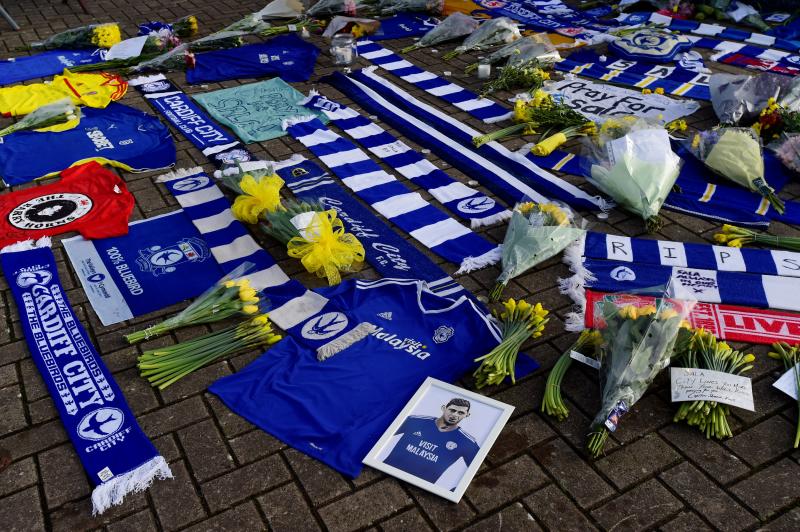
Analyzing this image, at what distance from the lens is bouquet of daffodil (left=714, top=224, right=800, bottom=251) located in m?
4.91

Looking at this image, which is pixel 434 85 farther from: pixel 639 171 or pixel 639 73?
pixel 639 171

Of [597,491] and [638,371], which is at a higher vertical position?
[638,371]

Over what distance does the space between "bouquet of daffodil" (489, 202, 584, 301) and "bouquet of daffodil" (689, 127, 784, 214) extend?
5.19ft

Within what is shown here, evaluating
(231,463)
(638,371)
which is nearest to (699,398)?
(638,371)

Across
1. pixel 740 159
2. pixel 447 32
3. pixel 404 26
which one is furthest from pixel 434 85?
pixel 740 159

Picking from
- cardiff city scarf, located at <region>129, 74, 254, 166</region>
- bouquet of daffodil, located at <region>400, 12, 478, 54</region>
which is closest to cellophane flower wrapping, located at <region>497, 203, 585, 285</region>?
cardiff city scarf, located at <region>129, 74, 254, 166</region>

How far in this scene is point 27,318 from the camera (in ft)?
14.3

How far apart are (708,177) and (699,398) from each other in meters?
2.80

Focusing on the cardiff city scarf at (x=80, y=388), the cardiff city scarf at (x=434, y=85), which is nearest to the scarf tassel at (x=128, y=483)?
the cardiff city scarf at (x=80, y=388)

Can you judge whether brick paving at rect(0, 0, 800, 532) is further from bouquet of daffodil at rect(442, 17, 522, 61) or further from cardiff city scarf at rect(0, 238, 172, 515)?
bouquet of daffodil at rect(442, 17, 522, 61)

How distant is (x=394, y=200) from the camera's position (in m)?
5.60

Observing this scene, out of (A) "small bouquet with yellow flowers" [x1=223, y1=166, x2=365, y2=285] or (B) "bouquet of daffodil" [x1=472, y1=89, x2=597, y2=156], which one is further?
(B) "bouquet of daffodil" [x1=472, y1=89, x2=597, y2=156]

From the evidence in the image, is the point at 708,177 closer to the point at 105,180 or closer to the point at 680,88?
the point at 680,88

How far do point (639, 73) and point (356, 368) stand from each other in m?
5.46
